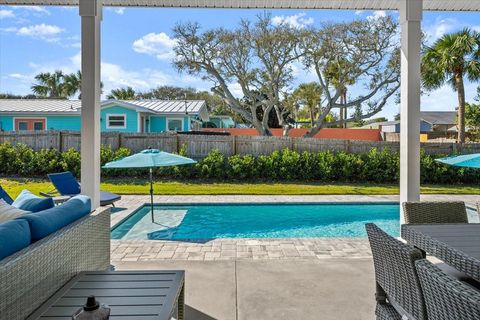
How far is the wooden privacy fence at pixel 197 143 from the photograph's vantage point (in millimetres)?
13547

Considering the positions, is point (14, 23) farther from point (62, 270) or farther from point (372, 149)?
point (62, 270)

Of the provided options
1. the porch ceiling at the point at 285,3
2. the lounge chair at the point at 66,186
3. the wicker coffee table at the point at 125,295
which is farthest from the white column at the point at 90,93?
the lounge chair at the point at 66,186

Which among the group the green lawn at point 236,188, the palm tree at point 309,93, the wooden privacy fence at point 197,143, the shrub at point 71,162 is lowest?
the green lawn at point 236,188

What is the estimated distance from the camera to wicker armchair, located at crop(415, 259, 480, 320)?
1.28 meters

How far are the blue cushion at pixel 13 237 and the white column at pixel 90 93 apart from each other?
6.40ft

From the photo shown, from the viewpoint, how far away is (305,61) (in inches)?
657

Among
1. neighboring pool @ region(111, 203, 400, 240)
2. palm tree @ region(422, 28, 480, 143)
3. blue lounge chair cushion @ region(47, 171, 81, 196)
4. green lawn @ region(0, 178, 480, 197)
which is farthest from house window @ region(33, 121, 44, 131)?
palm tree @ region(422, 28, 480, 143)

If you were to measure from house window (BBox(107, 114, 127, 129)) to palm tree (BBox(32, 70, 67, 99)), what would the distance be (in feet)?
51.3

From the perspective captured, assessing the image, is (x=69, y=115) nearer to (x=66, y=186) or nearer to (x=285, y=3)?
(x=66, y=186)

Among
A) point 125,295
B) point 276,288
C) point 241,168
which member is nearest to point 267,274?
point 276,288

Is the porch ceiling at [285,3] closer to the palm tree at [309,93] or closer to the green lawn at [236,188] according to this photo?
the green lawn at [236,188]

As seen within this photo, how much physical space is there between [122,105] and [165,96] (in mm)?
20054

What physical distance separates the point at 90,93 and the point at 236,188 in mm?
7451

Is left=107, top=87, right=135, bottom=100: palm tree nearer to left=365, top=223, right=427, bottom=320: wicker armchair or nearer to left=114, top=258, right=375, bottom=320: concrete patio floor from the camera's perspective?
left=114, top=258, right=375, bottom=320: concrete patio floor
